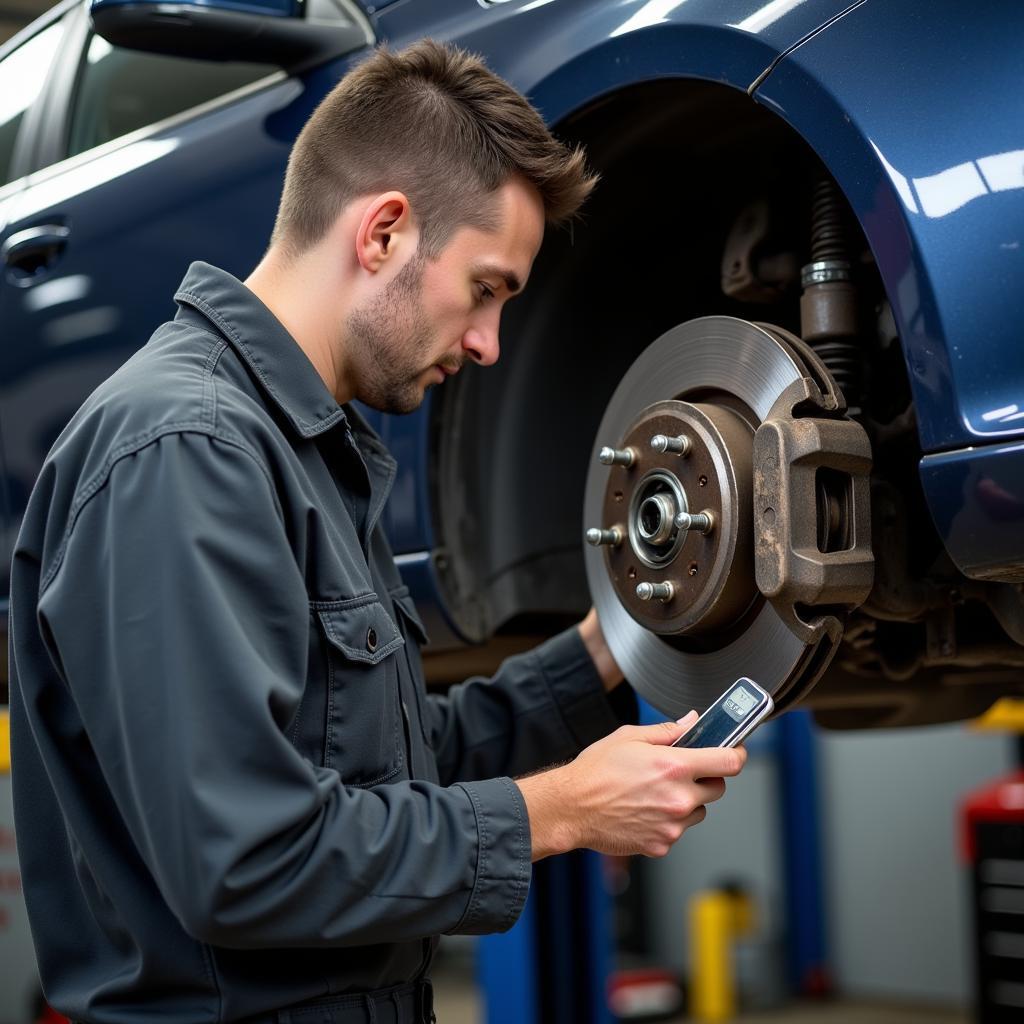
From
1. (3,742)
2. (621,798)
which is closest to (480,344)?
(621,798)

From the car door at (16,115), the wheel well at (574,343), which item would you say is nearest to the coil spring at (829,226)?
the wheel well at (574,343)

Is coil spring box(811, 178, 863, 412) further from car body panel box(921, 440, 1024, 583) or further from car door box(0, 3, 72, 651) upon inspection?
car door box(0, 3, 72, 651)

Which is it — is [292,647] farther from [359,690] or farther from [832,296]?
[832,296]

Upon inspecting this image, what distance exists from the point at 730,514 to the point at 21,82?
4.48 ft

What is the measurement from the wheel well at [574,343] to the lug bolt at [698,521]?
29cm

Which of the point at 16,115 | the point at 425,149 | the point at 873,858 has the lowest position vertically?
the point at 873,858

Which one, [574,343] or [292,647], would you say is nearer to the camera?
[292,647]

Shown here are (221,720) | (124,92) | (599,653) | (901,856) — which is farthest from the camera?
(901,856)

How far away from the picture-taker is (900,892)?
5375 millimetres

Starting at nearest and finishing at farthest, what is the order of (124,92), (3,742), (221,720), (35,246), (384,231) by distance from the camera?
(221,720), (384,231), (35,246), (124,92), (3,742)

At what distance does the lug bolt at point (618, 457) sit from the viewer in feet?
3.39

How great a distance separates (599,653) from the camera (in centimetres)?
119

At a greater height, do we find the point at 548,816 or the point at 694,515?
the point at 694,515

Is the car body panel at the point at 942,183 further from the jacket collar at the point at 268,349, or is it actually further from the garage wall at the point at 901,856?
the garage wall at the point at 901,856
